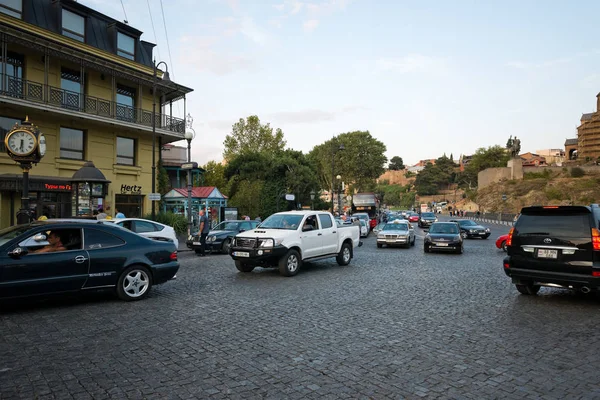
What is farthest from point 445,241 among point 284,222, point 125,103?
point 125,103

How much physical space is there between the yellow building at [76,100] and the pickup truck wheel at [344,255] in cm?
1101

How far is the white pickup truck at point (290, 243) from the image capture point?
11633 mm

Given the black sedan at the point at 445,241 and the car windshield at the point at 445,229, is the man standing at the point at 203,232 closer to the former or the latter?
the black sedan at the point at 445,241

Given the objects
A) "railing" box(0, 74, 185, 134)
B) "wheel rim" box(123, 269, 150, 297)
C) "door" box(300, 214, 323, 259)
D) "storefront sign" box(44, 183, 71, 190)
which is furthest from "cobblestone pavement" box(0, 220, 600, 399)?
"railing" box(0, 74, 185, 134)

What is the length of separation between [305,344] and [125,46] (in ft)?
87.9

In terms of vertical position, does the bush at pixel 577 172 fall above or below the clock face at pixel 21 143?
above

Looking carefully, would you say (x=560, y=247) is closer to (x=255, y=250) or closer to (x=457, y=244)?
(x=255, y=250)

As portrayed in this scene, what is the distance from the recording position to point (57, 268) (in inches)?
289

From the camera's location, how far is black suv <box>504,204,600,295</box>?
7887mm

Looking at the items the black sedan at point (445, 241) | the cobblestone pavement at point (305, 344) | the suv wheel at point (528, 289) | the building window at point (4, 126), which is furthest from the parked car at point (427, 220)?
the building window at point (4, 126)

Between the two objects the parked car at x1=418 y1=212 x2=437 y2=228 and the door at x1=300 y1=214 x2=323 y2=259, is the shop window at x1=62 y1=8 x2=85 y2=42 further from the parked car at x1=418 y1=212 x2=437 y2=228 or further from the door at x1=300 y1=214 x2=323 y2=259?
the parked car at x1=418 y1=212 x2=437 y2=228

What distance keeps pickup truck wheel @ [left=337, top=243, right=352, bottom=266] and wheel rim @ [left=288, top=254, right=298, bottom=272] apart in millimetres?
2617

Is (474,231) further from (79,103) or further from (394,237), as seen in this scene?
(79,103)

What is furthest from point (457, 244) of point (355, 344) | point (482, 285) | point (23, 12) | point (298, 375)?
point (23, 12)
